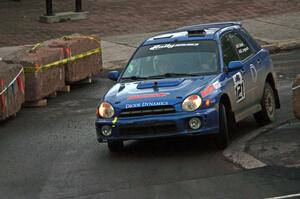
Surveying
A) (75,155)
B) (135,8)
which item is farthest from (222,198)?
(135,8)

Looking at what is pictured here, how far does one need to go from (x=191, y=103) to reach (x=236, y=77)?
130 cm

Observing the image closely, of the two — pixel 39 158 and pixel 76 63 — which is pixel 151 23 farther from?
pixel 39 158

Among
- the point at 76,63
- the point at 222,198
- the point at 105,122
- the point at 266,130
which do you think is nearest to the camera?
the point at 222,198

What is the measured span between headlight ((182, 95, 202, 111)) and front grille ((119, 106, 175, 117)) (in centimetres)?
17

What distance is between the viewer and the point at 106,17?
84.6 ft

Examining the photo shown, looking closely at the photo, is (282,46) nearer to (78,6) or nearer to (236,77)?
(78,6)

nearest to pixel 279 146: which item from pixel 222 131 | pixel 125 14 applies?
pixel 222 131

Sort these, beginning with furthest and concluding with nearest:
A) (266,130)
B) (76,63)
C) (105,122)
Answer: (76,63) < (266,130) < (105,122)

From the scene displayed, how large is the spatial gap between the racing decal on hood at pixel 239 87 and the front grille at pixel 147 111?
53.5 inches

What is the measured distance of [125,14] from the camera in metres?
26.0

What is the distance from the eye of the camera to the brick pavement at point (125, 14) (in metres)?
23.7

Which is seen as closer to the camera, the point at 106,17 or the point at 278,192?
the point at 278,192

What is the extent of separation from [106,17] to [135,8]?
163cm

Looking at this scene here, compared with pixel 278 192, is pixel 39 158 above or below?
below
